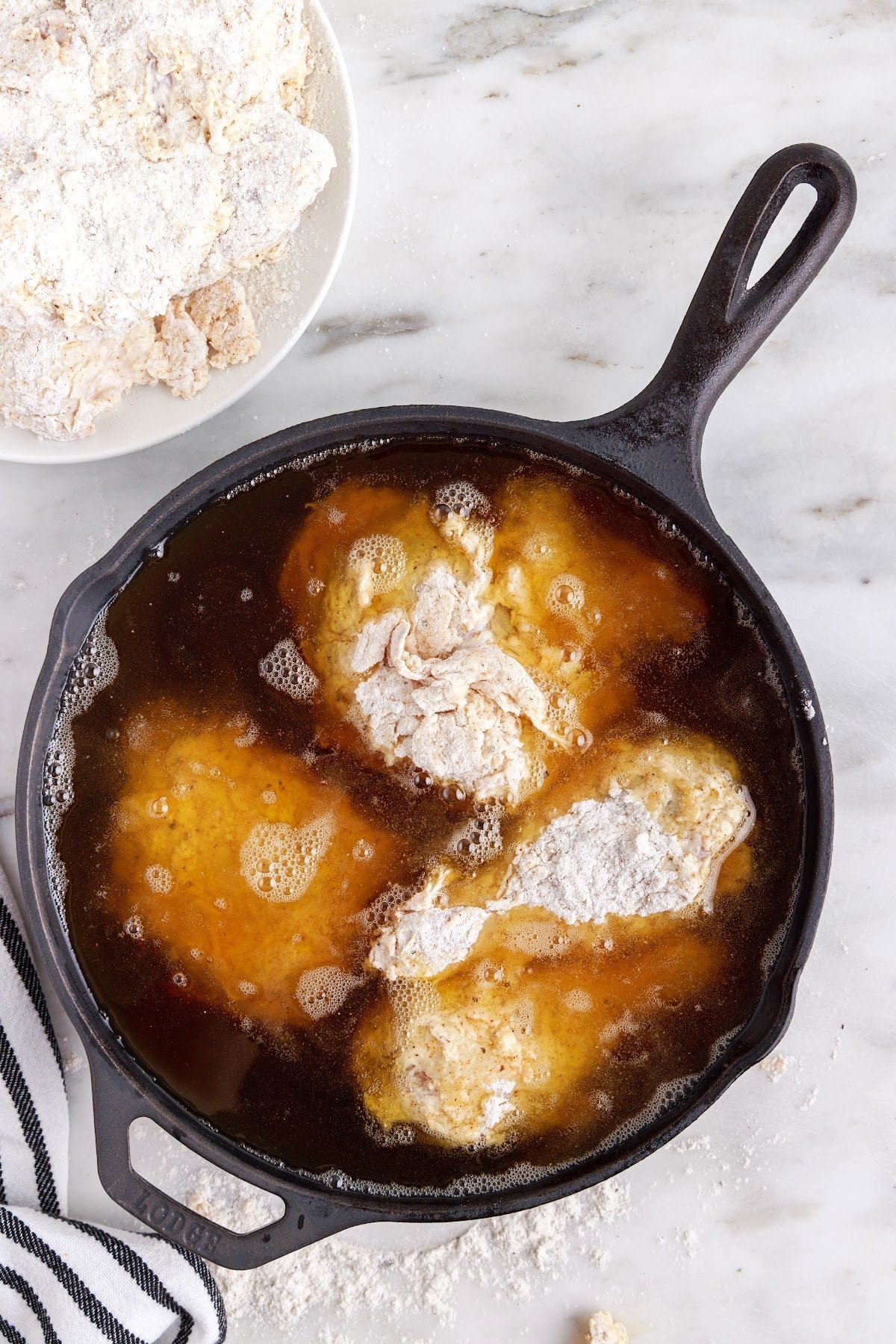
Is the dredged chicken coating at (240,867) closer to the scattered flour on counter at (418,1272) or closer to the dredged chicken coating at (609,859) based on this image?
the dredged chicken coating at (609,859)

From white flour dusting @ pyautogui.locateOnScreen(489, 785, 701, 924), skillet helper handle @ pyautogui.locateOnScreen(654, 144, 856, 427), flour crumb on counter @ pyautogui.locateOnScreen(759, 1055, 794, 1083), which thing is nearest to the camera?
skillet helper handle @ pyautogui.locateOnScreen(654, 144, 856, 427)

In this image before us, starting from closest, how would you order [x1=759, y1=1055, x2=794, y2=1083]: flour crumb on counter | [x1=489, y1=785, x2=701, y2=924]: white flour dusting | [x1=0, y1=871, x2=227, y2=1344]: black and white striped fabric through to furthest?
1. [x1=489, y1=785, x2=701, y2=924]: white flour dusting
2. [x1=0, y1=871, x2=227, y2=1344]: black and white striped fabric
3. [x1=759, y1=1055, x2=794, y2=1083]: flour crumb on counter

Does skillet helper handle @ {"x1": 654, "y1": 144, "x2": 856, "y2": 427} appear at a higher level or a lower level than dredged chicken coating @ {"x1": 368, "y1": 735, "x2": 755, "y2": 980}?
higher

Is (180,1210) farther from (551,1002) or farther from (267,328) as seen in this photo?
(267,328)

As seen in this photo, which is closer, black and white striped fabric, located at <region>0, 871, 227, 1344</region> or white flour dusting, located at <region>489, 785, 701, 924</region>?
white flour dusting, located at <region>489, 785, 701, 924</region>

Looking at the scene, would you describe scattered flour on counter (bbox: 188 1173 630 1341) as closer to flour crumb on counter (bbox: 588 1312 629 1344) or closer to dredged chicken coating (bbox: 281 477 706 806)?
flour crumb on counter (bbox: 588 1312 629 1344)

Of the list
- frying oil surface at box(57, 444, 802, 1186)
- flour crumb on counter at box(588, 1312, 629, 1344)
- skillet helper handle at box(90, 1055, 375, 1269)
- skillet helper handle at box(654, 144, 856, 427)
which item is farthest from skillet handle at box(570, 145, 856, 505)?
flour crumb on counter at box(588, 1312, 629, 1344)

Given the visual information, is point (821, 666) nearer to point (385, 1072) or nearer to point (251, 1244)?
point (385, 1072)
